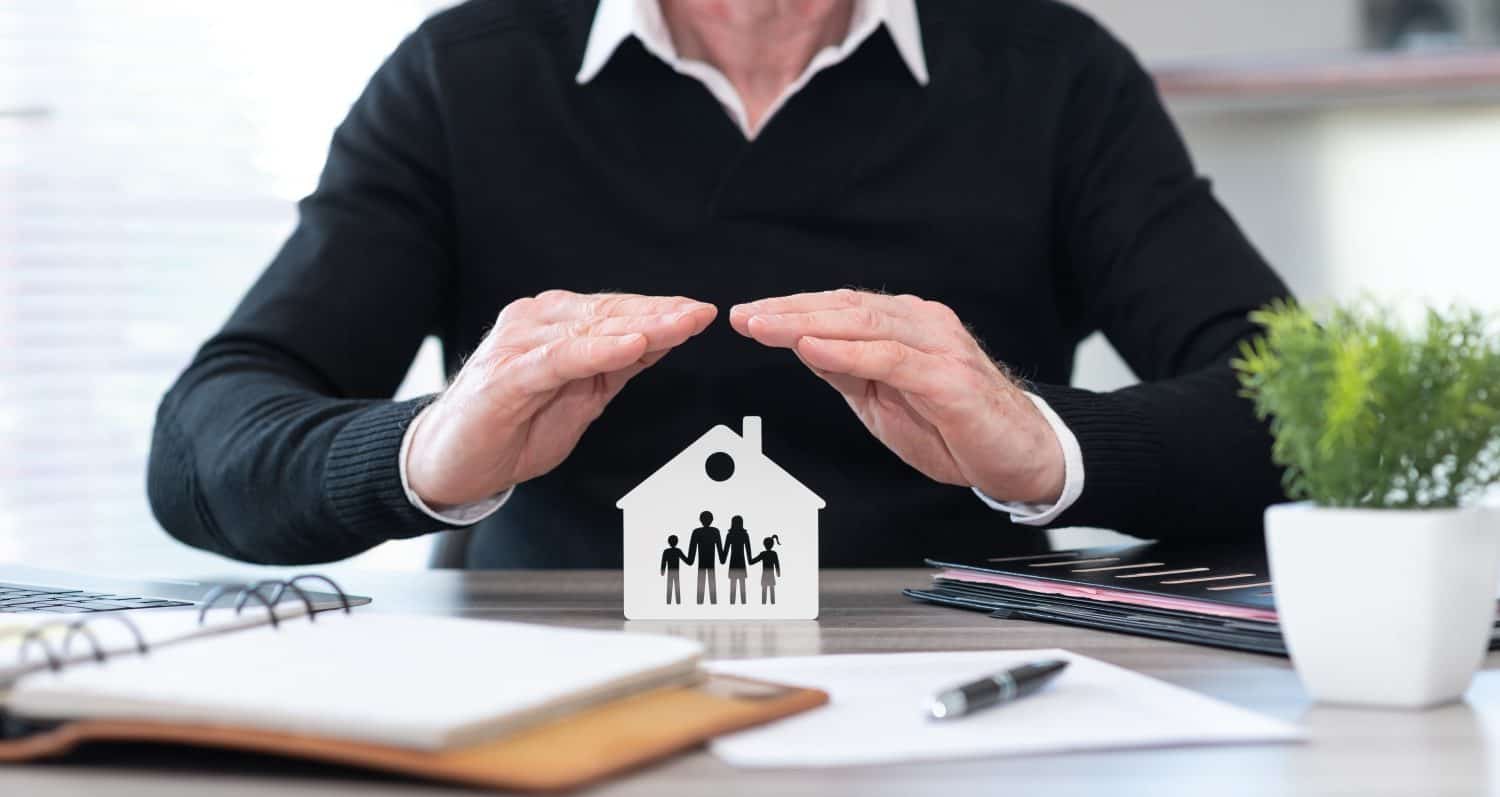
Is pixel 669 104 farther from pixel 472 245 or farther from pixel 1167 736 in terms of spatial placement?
pixel 1167 736

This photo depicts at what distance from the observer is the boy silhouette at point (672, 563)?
985 mm

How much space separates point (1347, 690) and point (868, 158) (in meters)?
0.93

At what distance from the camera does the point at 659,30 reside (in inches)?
60.3

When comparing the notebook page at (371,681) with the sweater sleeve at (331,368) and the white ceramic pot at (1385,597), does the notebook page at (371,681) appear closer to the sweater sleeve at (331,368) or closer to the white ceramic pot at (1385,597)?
the white ceramic pot at (1385,597)

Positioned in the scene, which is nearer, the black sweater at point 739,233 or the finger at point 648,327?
the finger at point 648,327

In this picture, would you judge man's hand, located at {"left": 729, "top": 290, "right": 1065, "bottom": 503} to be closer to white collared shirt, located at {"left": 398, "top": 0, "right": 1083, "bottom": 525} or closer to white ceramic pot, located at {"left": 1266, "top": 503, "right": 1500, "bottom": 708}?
white ceramic pot, located at {"left": 1266, "top": 503, "right": 1500, "bottom": 708}

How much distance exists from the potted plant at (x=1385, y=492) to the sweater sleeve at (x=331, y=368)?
0.65 m

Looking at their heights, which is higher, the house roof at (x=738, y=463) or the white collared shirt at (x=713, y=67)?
the white collared shirt at (x=713, y=67)

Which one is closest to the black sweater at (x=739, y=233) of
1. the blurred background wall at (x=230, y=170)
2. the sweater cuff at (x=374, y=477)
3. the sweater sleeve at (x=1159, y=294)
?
the sweater sleeve at (x=1159, y=294)

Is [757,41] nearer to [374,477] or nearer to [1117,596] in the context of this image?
[374,477]

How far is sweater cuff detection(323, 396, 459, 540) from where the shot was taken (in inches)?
43.4

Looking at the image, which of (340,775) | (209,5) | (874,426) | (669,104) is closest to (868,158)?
(669,104)

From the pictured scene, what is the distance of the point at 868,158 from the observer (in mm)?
1528

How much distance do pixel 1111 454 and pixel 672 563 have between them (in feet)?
1.16
